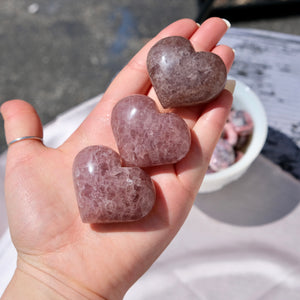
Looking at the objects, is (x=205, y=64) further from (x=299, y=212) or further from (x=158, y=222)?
(x=299, y=212)

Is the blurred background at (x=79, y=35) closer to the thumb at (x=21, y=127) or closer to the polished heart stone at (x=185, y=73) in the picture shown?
the thumb at (x=21, y=127)

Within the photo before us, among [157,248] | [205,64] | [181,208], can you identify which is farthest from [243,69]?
[157,248]

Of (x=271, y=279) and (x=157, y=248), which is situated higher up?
(x=157, y=248)

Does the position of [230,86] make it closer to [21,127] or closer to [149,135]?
[149,135]

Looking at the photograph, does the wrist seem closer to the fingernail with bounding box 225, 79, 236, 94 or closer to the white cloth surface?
the white cloth surface

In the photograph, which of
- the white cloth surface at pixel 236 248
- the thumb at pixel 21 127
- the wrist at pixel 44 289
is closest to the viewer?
the wrist at pixel 44 289

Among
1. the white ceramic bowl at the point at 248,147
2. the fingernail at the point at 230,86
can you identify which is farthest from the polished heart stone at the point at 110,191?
the fingernail at the point at 230,86

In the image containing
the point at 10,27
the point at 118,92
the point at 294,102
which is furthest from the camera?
the point at 10,27
